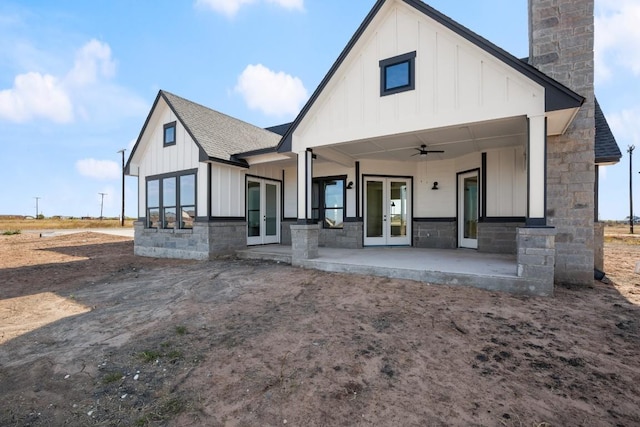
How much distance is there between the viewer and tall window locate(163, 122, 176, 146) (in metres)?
10.0

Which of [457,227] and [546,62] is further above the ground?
[546,62]

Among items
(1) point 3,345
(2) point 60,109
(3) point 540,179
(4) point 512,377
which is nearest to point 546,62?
(3) point 540,179

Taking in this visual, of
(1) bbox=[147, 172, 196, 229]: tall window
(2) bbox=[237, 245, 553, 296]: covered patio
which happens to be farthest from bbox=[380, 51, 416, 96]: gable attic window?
(1) bbox=[147, 172, 196, 229]: tall window

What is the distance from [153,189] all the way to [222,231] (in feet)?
12.3

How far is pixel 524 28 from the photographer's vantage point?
24.3ft

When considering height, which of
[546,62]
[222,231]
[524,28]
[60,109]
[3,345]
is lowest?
[3,345]

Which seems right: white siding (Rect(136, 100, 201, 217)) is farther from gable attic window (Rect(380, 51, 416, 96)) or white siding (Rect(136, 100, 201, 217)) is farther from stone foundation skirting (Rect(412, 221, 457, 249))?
stone foundation skirting (Rect(412, 221, 457, 249))

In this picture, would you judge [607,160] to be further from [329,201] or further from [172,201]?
[172,201]

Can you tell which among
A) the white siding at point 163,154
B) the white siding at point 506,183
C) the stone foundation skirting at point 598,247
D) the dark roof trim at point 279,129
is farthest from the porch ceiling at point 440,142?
the dark roof trim at point 279,129

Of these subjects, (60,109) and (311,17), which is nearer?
(311,17)

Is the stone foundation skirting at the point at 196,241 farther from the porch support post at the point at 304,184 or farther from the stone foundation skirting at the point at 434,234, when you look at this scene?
the stone foundation skirting at the point at 434,234

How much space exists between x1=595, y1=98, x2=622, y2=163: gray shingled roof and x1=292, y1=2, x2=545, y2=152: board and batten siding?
2904mm

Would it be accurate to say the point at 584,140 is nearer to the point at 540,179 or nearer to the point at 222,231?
the point at 540,179

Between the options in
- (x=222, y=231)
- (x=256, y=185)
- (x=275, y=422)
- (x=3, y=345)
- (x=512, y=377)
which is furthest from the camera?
(x=256, y=185)
